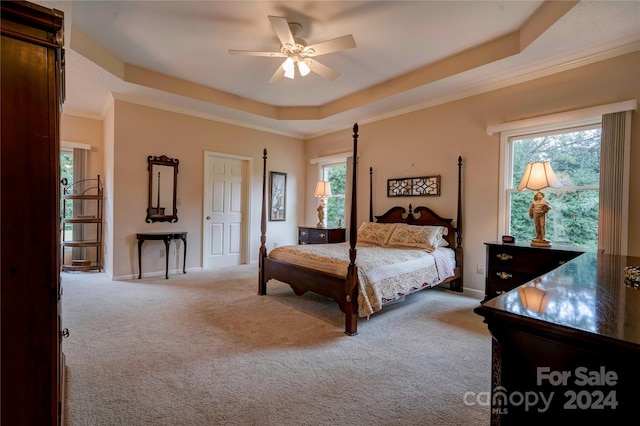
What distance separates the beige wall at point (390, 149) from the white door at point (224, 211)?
0.53 ft

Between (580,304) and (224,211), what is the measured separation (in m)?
5.26

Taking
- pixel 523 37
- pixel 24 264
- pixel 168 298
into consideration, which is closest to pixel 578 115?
pixel 523 37

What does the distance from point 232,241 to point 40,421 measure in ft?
15.4

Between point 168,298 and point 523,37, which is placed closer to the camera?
point 523,37

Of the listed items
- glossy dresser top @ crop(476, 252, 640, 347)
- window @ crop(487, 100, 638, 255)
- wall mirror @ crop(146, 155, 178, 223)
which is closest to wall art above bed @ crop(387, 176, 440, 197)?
window @ crop(487, 100, 638, 255)

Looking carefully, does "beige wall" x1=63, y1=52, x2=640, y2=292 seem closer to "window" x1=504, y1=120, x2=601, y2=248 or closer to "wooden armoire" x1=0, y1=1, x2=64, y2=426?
"window" x1=504, y1=120, x2=601, y2=248

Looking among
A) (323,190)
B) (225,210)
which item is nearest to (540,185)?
(323,190)

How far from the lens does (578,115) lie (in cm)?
308

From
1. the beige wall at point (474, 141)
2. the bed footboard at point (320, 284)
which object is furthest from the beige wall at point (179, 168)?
the bed footboard at point (320, 284)

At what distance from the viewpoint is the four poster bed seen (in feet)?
8.92

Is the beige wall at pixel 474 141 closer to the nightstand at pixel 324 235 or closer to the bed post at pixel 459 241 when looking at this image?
the bed post at pixel 459 241

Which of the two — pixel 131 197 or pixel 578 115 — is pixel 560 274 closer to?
pixel 578 115

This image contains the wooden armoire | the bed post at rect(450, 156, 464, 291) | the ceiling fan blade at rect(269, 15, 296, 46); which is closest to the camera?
the wooden armoire

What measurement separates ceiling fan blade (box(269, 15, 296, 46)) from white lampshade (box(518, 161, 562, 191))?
8.90ft
